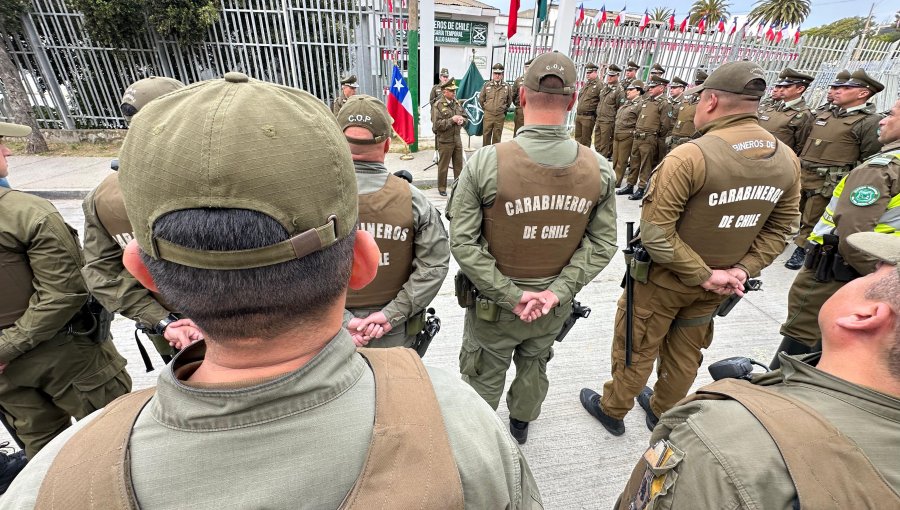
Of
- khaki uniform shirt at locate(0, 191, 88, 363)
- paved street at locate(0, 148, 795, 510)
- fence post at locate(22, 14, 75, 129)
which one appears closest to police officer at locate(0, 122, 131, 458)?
khaki uniform shirt at locate(0, 191, 88, 363)

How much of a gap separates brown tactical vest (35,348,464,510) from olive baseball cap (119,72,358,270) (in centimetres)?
28

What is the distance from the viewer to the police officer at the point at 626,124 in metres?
7.49

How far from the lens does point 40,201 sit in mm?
1849

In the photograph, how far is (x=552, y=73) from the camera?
79.8 inches

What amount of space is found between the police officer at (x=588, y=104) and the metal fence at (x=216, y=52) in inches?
161

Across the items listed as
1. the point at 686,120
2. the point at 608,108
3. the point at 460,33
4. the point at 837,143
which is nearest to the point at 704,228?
the point at 837,143

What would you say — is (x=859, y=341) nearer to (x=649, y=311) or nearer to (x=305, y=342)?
(x=305, y=342)

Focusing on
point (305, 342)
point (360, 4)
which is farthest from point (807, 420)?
point (360, 4)

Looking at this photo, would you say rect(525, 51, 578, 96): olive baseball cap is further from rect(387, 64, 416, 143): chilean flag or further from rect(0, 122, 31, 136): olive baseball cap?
rect(387, 64, 416, 143): chilean flag

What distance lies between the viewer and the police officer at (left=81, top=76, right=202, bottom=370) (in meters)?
1.92

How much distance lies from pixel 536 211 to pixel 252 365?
1628mm

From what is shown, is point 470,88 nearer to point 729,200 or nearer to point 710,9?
point 729,200

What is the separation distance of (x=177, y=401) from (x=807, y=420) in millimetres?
1273

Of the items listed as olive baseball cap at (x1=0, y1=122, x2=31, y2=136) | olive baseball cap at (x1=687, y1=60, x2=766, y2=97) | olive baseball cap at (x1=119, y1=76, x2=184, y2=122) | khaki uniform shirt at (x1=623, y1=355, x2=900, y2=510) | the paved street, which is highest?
olive baseball cap at (x1=687, y1=60, x2=766, y2=97)
